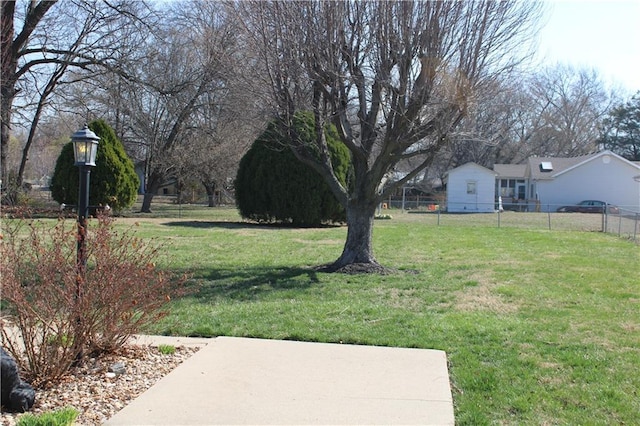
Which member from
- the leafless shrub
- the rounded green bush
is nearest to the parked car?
the rounded green bush

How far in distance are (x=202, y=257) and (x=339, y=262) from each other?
325cm

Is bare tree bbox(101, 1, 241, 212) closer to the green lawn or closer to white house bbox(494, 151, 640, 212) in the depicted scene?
the green lawn

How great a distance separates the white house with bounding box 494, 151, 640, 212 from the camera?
43812 millimetres

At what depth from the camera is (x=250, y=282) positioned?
9.98 metres

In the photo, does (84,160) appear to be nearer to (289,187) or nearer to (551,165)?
(289,187)

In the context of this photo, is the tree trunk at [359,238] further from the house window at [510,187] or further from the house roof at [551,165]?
the house window at [510,187]

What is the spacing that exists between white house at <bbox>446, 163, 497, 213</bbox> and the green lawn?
26.9m

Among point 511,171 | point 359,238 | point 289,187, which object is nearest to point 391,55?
point 359,238

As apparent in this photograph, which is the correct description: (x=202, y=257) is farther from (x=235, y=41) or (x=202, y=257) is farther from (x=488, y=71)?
(x=488, y=71)

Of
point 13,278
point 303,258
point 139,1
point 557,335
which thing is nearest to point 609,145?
point 139,1

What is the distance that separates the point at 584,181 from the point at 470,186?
9.24m

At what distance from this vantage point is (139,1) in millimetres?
21922

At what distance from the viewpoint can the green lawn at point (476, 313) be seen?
488 centimetres

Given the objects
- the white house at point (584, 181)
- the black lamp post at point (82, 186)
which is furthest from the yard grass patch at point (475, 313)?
the white house at point (584, 181)
